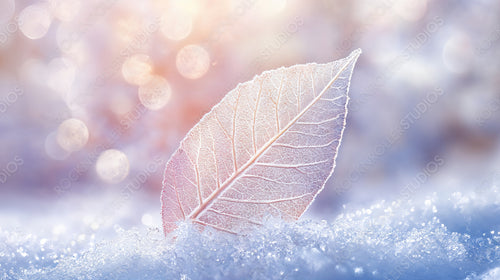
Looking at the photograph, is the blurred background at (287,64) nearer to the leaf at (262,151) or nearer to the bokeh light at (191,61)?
the bokeh light at (191,61)

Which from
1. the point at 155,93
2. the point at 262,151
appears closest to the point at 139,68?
the point at 155,93

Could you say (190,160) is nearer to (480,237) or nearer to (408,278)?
(408,278)

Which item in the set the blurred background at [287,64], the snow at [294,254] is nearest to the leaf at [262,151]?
the snow at [294,254]

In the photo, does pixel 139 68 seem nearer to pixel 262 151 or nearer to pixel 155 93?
pixel 155 93

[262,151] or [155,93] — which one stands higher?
[155,93]

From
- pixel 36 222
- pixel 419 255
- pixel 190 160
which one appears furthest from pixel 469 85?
pixel 36 222

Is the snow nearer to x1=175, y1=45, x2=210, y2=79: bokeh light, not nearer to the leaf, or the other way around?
the leaf
